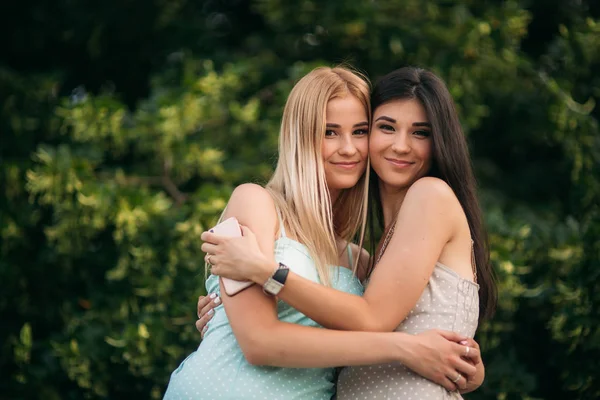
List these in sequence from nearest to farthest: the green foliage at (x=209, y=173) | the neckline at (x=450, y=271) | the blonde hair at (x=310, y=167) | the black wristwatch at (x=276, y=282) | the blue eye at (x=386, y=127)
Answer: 1. the black wristwatch at (x=276, y=282)
2. the neckline at (x=450, y=271)
3. the blonde hair at (x=310, y=167)
4. the blue eye at (x=386, y=127)
5. the green foliage at (x=209, y=173)

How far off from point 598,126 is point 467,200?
2.07m

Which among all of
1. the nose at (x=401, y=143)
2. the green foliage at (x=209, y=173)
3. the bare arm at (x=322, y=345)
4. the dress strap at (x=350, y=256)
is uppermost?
the nose at (x=401, y=143)

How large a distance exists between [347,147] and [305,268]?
1.68 ft

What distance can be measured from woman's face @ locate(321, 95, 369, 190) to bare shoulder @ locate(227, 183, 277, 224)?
0.32m

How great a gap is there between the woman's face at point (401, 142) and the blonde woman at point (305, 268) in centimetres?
8

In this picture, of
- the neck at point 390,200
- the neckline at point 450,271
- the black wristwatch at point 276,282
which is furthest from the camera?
the neck at point 390,200

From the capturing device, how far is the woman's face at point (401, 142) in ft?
9.22

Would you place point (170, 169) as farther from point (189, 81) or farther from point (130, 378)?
point (130, 378)

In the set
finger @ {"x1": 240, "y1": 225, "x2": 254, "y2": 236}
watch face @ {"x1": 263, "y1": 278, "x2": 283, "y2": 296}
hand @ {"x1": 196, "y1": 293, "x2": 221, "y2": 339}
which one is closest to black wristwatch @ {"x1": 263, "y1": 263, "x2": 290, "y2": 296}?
watch face @ {"x1": 263, "y1": 278, "x2": 283, "y2": 296}

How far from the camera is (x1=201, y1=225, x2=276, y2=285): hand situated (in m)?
2.42

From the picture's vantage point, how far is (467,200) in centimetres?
277

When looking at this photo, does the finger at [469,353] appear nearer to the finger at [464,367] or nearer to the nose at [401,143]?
the finger at [464,367]

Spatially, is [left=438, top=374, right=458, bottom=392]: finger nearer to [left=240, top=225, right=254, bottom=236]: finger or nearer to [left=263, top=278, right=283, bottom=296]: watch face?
[left=263, top=278, right=283, bottom=296]: watch face

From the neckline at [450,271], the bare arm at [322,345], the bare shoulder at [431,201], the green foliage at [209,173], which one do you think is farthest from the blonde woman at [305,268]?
the green foliage at [209,173]
